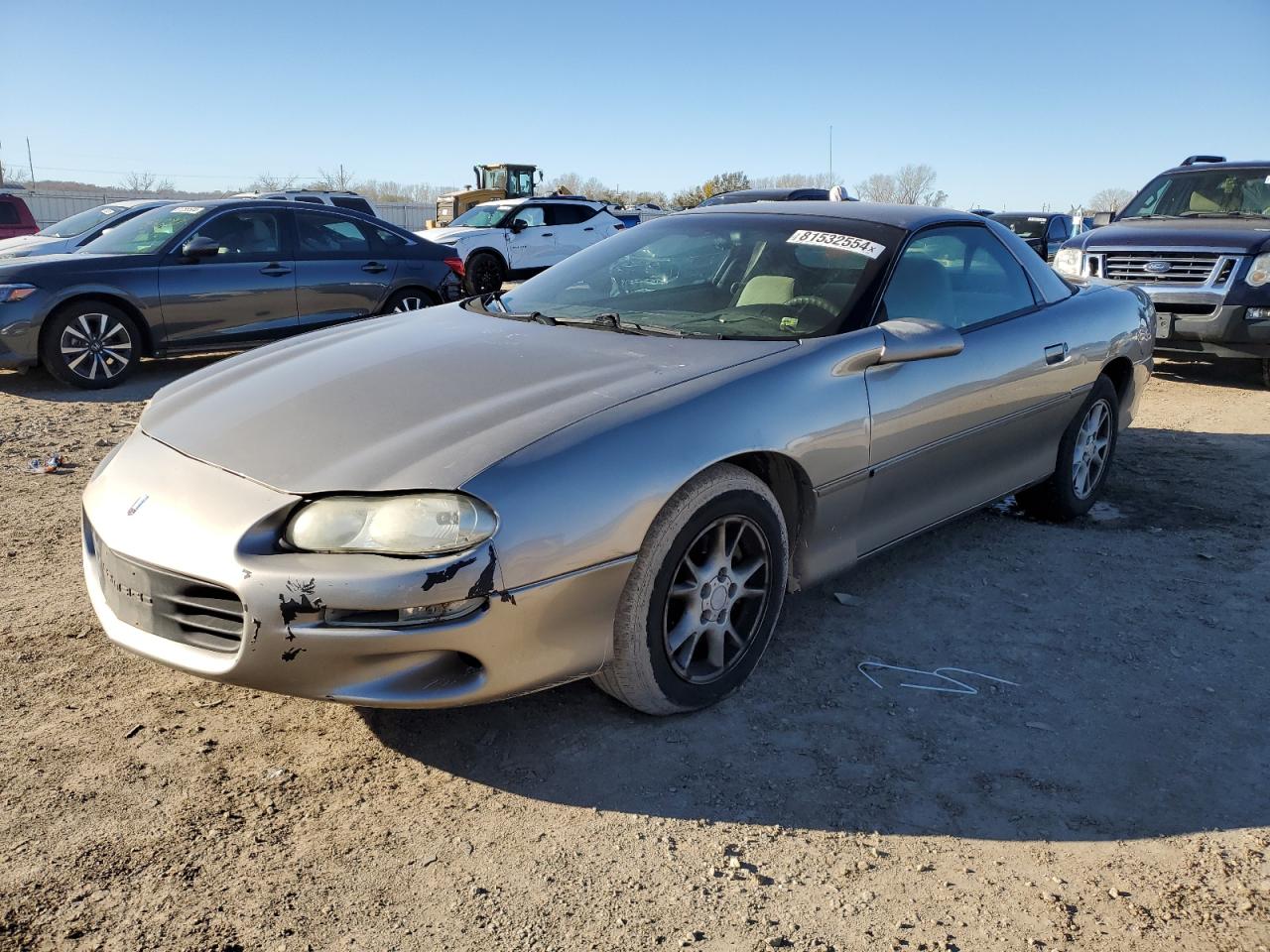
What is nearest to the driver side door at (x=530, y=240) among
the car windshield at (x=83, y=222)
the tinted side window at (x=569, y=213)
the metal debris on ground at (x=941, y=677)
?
the tinted side window at (x=569, y=213)

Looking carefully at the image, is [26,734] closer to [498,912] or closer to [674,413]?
[498,912]

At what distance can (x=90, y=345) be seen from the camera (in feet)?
25.5

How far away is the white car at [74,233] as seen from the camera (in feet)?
33.0

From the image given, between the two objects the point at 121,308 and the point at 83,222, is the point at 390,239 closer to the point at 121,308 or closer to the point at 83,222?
the point at 121,308

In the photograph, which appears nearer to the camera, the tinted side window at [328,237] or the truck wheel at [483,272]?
the tinted side window at [328,237]

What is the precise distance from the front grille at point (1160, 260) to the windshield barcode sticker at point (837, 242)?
19.7 feet

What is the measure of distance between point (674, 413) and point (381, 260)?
705 cm

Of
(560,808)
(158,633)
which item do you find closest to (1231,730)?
(560,808)

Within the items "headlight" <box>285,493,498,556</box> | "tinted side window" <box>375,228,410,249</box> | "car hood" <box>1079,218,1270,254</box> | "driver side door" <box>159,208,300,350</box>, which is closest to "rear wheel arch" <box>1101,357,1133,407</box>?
"headlight" <box>285,493,498,556</box>

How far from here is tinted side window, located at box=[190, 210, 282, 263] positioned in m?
8.39

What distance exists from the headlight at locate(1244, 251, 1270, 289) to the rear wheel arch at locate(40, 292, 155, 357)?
8665 mm

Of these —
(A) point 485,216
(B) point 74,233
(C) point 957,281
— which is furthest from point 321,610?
(A) point 485,216

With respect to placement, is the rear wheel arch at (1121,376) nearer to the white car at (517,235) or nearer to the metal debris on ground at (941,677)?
the metal debris on ground at (941,677)

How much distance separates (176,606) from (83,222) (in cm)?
1191
